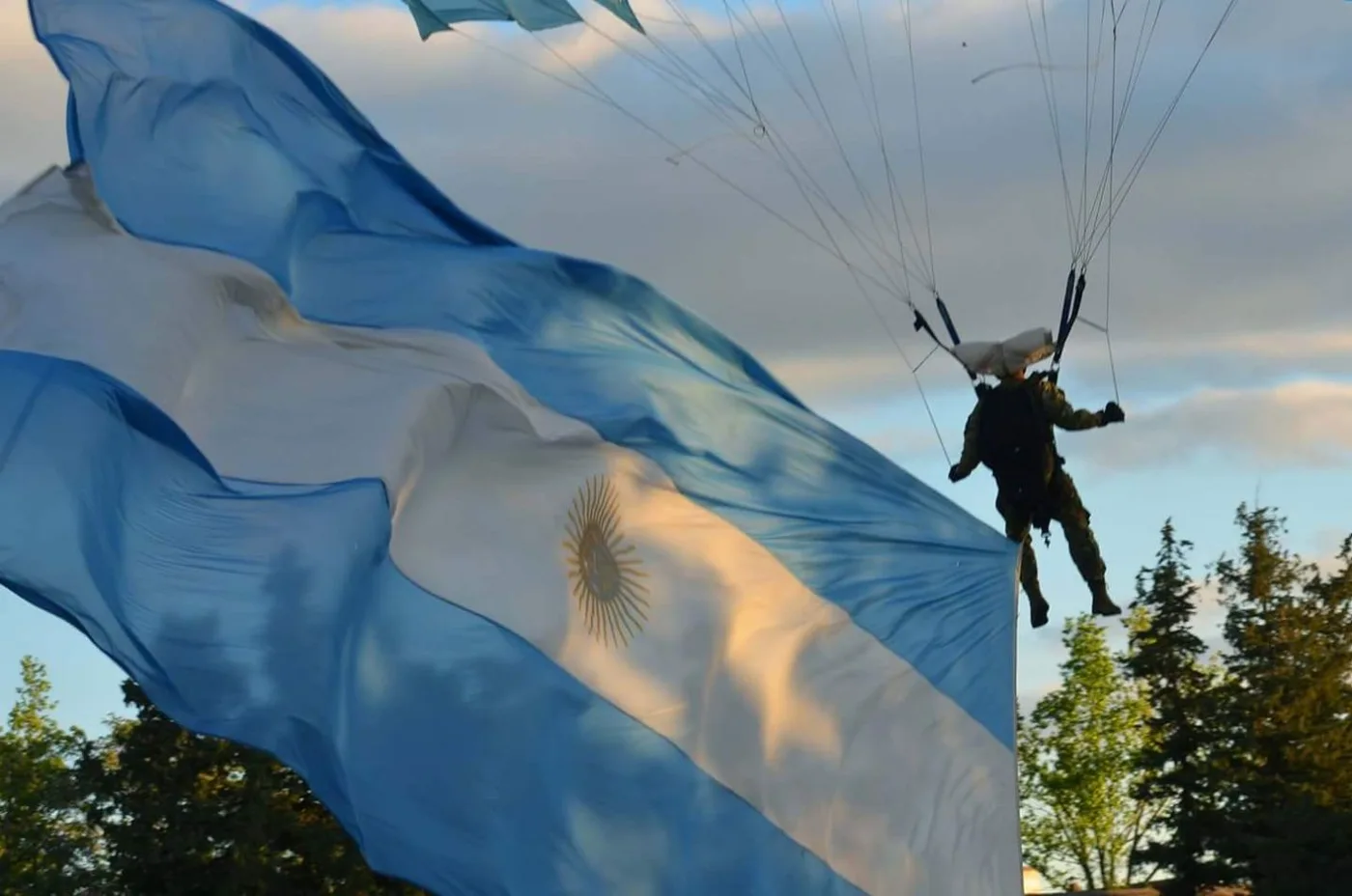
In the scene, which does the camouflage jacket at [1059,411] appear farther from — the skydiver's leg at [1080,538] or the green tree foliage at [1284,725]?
the green tree foliage at [1284,725]

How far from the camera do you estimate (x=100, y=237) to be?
1055 cm

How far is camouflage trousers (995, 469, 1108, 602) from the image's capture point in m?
11.8

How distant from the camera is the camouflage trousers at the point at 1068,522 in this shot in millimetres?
11834

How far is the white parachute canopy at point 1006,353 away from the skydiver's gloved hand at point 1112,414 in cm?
37

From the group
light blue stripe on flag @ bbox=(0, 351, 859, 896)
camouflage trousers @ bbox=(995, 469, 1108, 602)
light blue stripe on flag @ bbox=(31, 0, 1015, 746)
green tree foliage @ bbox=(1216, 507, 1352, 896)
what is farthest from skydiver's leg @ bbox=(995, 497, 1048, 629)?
green tree foliage @ bbox=(1216, 507, 1352, 896)

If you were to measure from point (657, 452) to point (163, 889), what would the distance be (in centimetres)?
2850

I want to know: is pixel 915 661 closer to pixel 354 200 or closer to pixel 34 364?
pixel 354 200

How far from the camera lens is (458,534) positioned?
10031 millimetres

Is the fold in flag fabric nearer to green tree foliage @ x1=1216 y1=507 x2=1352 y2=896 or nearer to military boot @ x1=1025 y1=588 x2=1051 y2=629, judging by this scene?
military boot @ x1=1025 y1=588 x2=1051 y2=629

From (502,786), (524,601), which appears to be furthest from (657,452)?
(502,786)

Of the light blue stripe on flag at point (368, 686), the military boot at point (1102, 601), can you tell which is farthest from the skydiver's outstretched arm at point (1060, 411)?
the light blue stripe on flag at point (368, 686)

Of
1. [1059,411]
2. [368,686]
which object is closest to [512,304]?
[368,686]

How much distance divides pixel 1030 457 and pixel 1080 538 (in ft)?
1.91

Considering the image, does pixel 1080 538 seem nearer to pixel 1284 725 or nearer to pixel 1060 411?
pixel 1060 411
